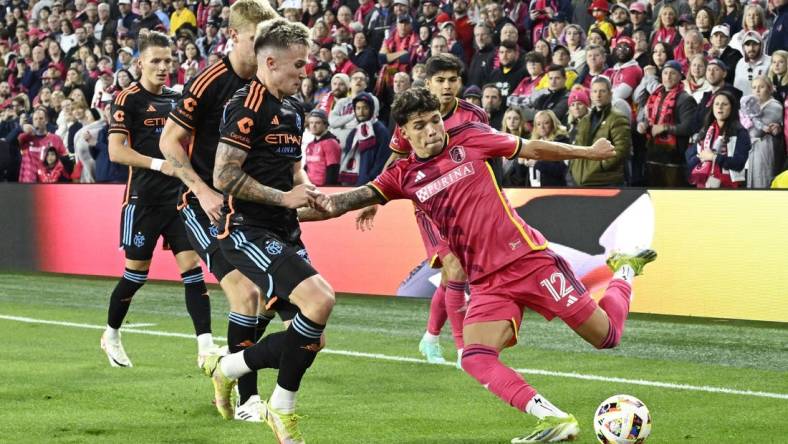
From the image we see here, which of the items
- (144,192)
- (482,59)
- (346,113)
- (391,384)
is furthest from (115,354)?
(482,59)

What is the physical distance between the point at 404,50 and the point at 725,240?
7064 mm

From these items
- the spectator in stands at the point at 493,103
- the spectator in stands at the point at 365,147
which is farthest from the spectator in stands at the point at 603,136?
the spectator in stands at the point at 365,147

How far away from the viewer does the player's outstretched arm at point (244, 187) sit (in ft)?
18.9

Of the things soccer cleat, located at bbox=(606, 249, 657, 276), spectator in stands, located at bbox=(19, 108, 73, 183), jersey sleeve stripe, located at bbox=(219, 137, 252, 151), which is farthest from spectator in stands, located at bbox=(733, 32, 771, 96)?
spectator in stands, located at bbox=(19, 108, 73, 183)

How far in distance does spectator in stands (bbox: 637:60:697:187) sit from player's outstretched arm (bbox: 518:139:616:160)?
20.9 ft

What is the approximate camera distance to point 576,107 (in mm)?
12977

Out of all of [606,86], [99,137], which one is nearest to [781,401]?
[606,86]

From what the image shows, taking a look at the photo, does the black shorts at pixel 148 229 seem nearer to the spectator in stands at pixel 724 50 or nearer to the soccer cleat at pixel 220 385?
the soccer cleat at pixel 220 385

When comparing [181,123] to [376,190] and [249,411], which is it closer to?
[376,190]

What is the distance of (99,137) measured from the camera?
1848cm

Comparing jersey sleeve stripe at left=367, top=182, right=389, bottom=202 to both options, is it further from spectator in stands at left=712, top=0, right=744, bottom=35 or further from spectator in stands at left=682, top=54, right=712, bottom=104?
Answer: spectator in stands at left=712, top=0, right=744, bottom=35

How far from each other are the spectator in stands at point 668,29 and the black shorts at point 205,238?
8321 mm

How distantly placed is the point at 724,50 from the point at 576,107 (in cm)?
173

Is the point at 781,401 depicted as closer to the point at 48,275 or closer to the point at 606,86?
the point at 606,86
